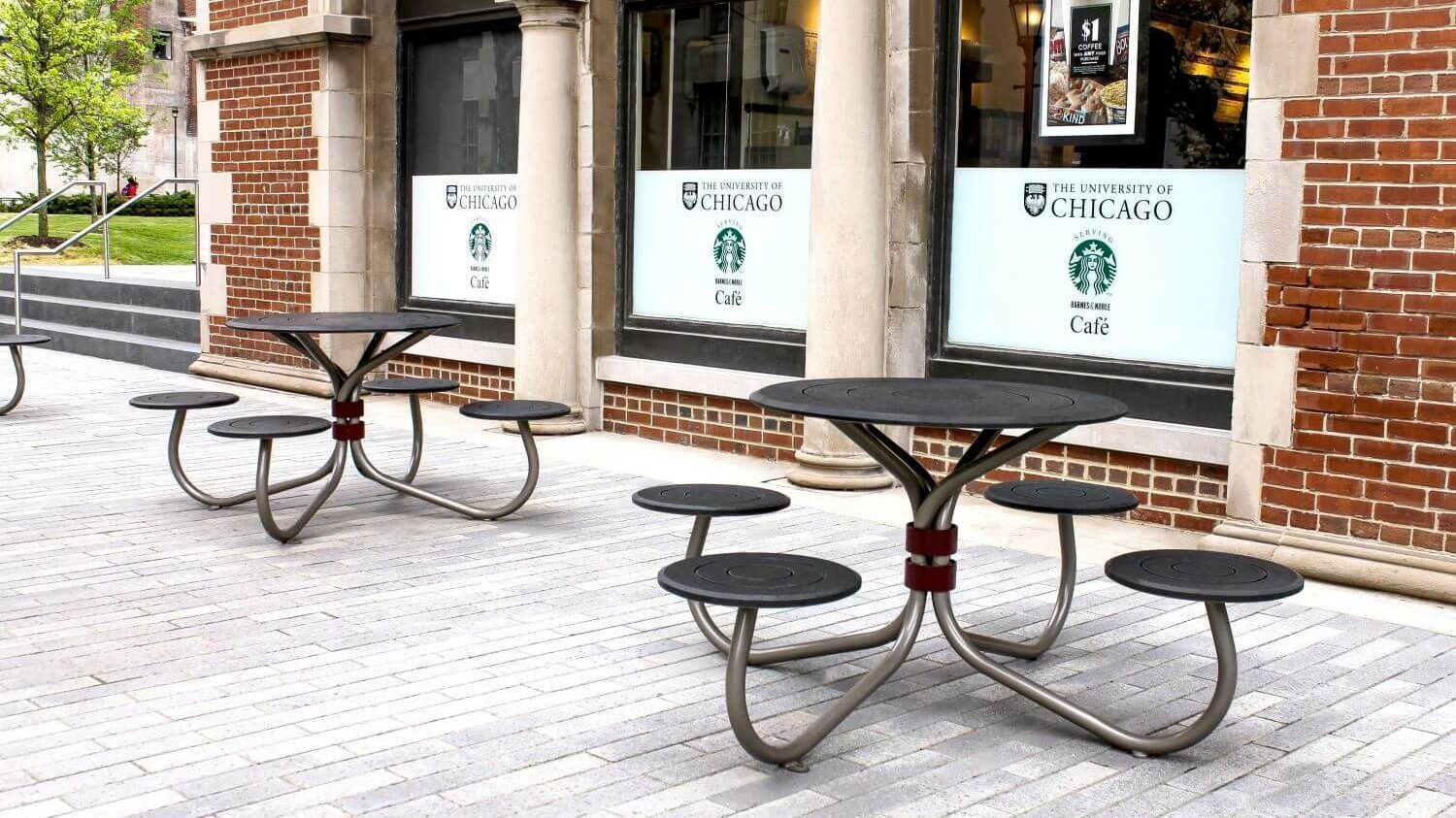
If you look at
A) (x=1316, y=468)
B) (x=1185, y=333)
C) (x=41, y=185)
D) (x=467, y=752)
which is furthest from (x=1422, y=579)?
(x=41, y=185)

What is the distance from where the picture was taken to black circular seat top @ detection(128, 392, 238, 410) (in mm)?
6935

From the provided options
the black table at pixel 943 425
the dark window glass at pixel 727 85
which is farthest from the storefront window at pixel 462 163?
the black table at pixel 943 425

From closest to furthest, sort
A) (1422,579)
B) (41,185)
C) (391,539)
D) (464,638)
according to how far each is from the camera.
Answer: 1. (464,638)
2. (1422,579)
3. (391,539)
4. (41,185)

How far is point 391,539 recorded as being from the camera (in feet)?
21.9

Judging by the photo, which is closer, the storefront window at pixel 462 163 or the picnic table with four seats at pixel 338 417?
the picnic table with four seats at pixel 338 417

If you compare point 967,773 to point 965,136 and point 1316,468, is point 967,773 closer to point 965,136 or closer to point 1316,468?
point 1316,468

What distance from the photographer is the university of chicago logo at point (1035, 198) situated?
24.7 feet

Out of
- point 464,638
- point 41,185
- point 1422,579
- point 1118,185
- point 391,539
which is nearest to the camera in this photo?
point 464,638

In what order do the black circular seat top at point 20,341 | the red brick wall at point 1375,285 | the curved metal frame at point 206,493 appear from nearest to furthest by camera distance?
the red brick wall at point 1375,285
the curved metal frame at point 206,493
the black circular seat top at point 20,341

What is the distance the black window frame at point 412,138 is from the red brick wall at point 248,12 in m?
0.83

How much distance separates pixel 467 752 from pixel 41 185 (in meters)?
25.0

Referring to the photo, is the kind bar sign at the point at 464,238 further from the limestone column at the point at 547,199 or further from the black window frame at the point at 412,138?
the limestone column at the point at 547,199

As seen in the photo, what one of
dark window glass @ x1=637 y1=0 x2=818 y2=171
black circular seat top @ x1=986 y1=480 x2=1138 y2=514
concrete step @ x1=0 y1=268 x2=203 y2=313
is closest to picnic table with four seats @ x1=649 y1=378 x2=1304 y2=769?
black circular seat top @ x1=986 y1=480 x2=1138 y2=514

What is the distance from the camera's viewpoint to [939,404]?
4.24 m
